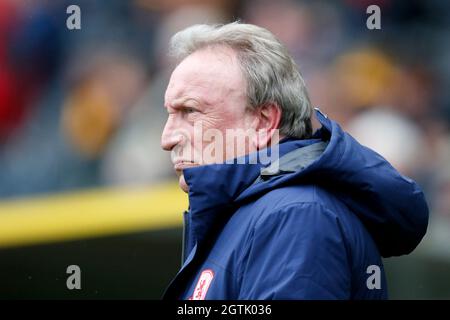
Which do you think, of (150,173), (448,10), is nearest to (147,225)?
(150,173)

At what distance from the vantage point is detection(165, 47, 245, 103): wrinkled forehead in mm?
2385

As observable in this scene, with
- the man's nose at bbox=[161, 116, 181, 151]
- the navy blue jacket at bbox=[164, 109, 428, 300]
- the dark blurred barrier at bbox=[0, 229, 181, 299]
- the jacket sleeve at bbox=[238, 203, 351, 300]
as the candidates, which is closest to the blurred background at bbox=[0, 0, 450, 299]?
→ the dark blurred barrier at bbox=[0, 229, 181, 299]

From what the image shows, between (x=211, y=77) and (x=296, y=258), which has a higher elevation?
(x=211, y=77)

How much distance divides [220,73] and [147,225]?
2.92 metres

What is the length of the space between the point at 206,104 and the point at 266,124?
0.16m

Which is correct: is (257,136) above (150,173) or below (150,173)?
above

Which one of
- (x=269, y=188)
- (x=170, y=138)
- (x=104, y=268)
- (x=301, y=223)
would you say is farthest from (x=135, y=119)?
(x=301, y=223)

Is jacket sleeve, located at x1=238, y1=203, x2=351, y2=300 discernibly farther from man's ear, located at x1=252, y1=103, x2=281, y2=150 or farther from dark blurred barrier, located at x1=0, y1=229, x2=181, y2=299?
dark blurred barrier, located at x1=0, y1=229, x2=181, y2=299

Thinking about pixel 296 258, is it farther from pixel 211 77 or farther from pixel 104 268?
pixel 104 268

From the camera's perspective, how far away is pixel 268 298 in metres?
1.96

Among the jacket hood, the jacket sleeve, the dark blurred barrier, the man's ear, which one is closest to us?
the jacket sleeve

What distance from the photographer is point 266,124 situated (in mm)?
2389
